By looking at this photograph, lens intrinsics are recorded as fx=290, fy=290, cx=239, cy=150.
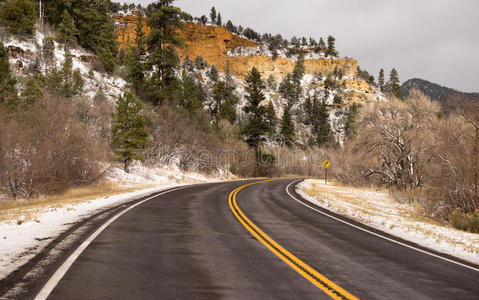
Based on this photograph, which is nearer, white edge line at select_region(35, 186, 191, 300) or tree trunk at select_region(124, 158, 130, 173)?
white edge line at select_region(35, 186, 191, 300)

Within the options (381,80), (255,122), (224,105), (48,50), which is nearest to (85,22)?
(48,50)

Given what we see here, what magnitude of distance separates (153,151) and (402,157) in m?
26.1

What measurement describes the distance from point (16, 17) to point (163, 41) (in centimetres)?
2126

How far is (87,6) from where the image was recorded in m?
48.4

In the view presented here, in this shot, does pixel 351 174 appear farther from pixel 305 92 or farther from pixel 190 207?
pixel 305 92

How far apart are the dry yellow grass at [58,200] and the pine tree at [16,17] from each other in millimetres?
30730

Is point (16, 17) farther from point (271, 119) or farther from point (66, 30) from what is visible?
point (271, 119)

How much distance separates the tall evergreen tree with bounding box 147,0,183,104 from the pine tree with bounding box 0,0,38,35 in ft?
58.4

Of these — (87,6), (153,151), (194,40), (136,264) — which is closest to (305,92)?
(194,40)

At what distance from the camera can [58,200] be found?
15062mm

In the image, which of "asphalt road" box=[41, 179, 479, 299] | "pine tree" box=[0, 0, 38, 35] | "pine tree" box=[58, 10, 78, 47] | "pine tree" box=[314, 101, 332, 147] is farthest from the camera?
"pine tree" box=[314, 101, 332, 147]

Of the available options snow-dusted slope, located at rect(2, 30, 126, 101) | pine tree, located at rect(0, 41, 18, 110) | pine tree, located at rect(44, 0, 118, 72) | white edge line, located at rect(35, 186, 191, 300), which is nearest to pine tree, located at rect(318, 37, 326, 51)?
pine tree, located at rect(44, 0, 118, 72)

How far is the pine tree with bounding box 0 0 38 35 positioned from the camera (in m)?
37.9

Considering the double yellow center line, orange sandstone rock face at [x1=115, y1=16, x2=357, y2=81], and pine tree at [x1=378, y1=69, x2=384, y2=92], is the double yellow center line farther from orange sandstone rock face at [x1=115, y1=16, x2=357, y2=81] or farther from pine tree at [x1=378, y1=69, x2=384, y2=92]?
pine tree at [x1=378, y1=69, x2=384, y2=92]
